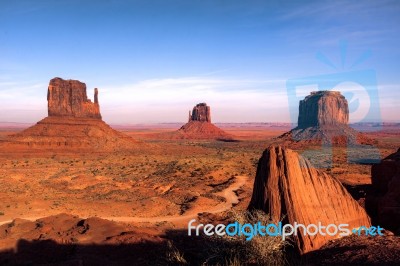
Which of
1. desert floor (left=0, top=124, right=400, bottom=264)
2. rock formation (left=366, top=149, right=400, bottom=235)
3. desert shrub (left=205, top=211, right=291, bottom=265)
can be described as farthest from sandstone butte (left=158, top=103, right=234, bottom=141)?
desert shrub (left=205, top=211, right=291, bottom=265)

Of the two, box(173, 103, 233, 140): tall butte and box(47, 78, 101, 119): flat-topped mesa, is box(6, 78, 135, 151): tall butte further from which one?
box(173, 103, 233, 140): tall butte

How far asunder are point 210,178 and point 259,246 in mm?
28136

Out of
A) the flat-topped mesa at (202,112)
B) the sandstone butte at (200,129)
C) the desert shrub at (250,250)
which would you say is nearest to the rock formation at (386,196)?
the desert shrub at (250,250)

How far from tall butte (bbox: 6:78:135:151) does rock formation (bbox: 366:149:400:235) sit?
61.7 m

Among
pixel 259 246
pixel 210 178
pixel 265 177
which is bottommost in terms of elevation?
pixel 210 178

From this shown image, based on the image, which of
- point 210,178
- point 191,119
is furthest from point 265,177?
point 191,119

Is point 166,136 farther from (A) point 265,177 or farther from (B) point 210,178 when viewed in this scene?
(A) point 265,177

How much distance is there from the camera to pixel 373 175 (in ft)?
50.4

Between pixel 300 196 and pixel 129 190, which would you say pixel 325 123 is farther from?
pixel 300 196

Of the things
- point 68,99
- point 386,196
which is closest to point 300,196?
point 386,196

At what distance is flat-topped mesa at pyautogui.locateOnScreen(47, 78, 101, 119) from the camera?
79062mm

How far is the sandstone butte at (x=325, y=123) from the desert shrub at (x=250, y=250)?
81988 millimetres

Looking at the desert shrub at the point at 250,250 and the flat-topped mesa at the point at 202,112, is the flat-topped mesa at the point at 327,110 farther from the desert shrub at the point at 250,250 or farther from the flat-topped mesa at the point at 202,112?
the desert shrub at the point at 250,250

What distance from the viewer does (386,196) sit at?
13.1 m
